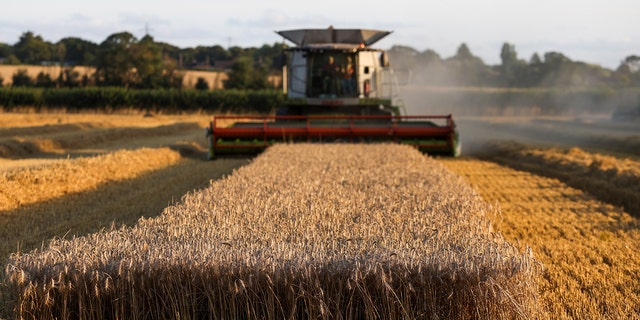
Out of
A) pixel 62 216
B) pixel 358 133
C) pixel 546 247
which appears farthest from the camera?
pixel 358 133

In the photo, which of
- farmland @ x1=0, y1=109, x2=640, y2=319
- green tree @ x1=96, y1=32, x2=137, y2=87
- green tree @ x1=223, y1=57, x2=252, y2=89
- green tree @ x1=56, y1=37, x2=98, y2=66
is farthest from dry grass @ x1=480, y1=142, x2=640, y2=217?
green tree @ x1=56, y1=37, x2=98, y2=66

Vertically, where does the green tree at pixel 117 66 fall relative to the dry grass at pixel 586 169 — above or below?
above

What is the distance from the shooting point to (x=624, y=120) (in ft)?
127

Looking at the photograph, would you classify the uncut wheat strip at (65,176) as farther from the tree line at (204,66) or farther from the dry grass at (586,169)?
the tree line at (204,66)

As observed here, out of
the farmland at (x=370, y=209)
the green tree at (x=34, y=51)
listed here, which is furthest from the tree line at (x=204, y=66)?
the farmland at (x=370, y=209)

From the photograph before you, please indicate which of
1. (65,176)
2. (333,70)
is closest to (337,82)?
(333,70)

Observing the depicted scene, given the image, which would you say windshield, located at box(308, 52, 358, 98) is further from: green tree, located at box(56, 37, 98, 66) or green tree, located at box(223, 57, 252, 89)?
green tree, located at box(56, 37, 98, 66)

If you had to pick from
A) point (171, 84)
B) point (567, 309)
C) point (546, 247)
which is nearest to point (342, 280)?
point (567, 309)

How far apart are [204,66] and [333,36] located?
59629 millimetres

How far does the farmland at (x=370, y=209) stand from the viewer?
560cm

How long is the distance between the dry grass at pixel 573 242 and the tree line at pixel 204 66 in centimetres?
1208

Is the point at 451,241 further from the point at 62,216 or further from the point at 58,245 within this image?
the point at 62,216

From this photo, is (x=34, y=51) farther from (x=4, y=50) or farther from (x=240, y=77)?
(x=240, y=77)

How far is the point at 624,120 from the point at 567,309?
1389 inches
